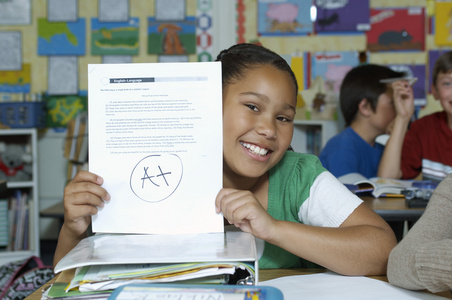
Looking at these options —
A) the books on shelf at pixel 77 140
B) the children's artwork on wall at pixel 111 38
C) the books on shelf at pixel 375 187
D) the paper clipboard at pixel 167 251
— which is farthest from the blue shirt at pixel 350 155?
the children's artwork on wall at pixel 111 38

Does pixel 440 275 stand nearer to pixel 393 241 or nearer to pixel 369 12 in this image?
pixel 393 241

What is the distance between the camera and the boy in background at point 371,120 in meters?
2.50

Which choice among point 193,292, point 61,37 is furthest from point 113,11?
point 193,292

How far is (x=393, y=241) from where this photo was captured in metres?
0.95

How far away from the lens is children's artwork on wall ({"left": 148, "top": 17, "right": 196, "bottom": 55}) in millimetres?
3891

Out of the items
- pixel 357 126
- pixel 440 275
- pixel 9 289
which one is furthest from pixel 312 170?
pixel 357 126

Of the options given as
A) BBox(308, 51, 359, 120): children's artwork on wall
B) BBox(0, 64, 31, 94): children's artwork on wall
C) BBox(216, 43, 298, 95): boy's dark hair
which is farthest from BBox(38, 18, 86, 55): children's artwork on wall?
BBox(216, 43, 298, 95): boy's dark hair

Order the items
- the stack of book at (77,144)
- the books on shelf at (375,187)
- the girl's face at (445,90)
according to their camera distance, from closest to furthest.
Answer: the books on shelf at (375,187) → the girl's face at (445,90) → the stack of book at (77,144)

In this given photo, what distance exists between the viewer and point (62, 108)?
12.8 feet

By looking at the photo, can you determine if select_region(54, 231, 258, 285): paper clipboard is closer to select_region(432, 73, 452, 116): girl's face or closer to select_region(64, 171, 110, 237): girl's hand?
select_region(64, 171, 110, 237): girl's hand

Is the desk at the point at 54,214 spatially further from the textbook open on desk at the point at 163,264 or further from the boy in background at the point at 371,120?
the textbook open on desk at the point at 163,264

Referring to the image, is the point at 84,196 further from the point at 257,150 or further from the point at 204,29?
the point at 204,29

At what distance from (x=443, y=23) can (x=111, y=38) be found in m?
2.53

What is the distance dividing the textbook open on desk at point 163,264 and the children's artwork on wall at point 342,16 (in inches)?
132
